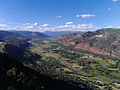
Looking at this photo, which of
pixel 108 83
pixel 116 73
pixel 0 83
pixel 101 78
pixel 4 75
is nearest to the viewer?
pixel 0 83

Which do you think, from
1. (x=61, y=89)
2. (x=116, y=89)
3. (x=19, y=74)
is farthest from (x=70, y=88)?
(x=116, y=89)

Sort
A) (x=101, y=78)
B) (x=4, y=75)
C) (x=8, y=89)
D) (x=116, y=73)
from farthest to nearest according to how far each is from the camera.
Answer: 1. (x=116, y=73)
2. (x=101, y=78)
3. (x=4, y=75)
4. (x=8, y=89)

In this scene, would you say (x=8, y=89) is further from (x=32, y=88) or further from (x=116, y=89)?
(x=116, y=89)

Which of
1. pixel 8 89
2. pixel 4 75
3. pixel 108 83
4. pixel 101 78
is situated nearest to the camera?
pixel 8 89

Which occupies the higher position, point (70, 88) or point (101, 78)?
point (70, 88)

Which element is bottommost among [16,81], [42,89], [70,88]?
[70,88]

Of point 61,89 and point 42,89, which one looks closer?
point 42,89

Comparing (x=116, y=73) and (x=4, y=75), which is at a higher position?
(x=4, y=75)

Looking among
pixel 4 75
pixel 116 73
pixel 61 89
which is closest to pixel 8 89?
pixel 4 75

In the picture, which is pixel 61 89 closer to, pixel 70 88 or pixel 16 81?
pixel 70 88

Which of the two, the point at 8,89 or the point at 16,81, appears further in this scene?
the point at 16,81
